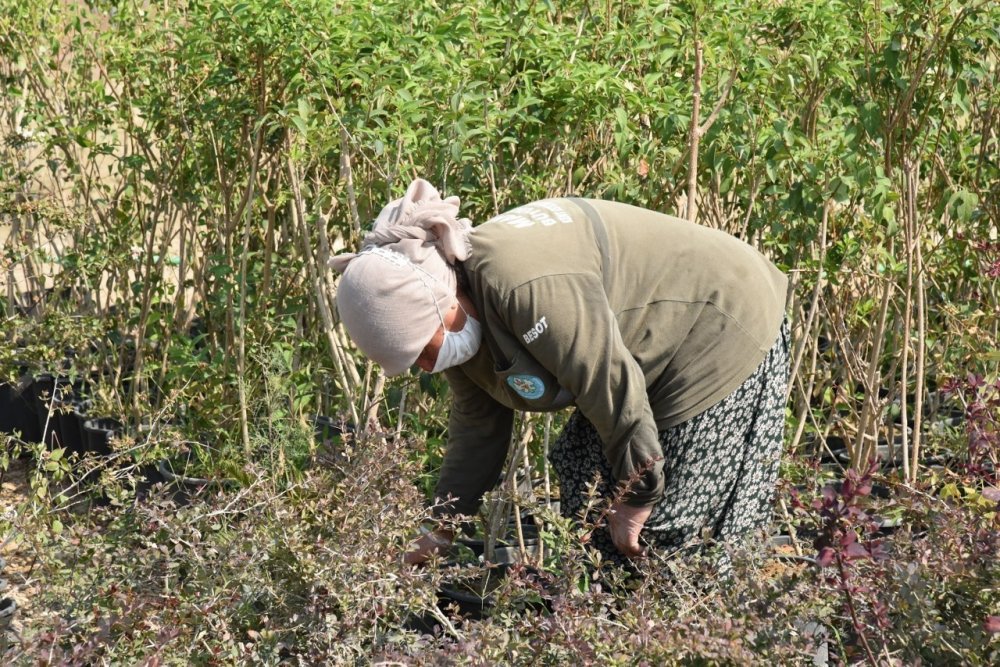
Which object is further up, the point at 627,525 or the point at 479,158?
the point at 479,158

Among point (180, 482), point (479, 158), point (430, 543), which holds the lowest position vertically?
point (180, 482)

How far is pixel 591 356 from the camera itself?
2059 mm

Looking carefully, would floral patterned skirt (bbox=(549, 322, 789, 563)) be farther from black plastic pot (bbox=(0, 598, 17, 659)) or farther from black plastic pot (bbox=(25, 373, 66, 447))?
black plastic pot (bbox=(25, 373, 66, 447))

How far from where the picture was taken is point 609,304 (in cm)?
216

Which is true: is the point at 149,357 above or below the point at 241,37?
below

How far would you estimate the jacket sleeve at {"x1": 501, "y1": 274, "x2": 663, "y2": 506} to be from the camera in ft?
6.68

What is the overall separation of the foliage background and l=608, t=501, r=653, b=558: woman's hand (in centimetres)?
41

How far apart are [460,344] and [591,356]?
9.2 inches

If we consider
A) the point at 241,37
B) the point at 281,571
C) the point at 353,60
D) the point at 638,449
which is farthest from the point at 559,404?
the point at 241,37

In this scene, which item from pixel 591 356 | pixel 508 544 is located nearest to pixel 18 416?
pixel 508 544

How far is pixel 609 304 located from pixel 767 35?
47.8 inches

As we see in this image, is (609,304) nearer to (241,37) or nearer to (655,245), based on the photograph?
(655,245)

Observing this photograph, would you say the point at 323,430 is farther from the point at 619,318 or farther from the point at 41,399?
the point at 619,318

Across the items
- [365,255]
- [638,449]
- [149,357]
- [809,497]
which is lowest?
[149,357]
